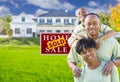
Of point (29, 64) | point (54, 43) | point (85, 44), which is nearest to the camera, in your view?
point (85, 44)

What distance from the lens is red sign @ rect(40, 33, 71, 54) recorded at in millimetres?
3125

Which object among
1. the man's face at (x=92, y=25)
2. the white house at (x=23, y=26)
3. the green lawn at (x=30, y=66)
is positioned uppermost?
the white house at (x=23, y=26)

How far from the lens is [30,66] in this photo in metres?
3.29

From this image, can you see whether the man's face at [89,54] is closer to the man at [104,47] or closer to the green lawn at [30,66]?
the man at [104,47]

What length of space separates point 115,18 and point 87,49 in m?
1.93

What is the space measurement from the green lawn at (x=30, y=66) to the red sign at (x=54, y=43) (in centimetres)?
5

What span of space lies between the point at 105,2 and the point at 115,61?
197 centimetres

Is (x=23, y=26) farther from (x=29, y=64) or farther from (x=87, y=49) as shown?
(x=87, y=49)

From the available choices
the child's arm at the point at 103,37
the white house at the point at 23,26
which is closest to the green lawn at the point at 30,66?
the white house at the point at 23,26

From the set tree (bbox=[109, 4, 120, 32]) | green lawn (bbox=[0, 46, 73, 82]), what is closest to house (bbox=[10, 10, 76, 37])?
green lawn (bbox=[0, 46, 73, 82])

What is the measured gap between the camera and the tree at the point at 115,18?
10.5ft

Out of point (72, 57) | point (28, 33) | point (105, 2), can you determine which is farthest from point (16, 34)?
point (72, 57)

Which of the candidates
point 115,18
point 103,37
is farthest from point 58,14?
point 103,37

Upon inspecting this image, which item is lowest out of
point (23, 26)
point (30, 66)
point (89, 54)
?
point (30, 66)
